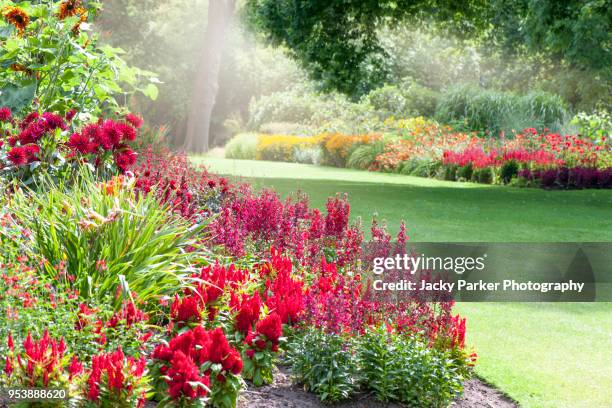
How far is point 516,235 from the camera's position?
9477 millimetres

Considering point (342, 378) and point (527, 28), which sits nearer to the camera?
point (342, 378)

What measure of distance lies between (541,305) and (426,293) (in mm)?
2806

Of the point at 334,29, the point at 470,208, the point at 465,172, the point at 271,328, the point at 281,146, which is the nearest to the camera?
the point at 271,328

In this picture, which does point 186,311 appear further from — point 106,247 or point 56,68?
point 56,68

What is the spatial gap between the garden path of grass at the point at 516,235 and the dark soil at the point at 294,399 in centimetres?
26

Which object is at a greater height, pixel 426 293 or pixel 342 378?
pixel 426 293

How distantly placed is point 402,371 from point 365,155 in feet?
59.4

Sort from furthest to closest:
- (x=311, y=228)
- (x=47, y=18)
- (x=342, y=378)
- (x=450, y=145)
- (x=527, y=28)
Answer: (x=450, y=145) → (x=527, y=28) → (x=47, y=18) → (x=311, y=228) → (x=342, y=378)

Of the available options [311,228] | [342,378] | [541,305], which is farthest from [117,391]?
[541,305]

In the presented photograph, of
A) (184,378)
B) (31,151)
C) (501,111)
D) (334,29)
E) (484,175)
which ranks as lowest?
(184,378)

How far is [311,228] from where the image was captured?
579 centimetres

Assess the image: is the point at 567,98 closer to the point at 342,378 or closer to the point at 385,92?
the point at 385,92

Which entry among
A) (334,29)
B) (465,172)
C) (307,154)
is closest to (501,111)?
(307,154)

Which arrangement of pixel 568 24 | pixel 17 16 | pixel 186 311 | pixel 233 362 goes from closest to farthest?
pixel 233 362 → pixel 186 311 → pixel 17 16 → pixel 568 24
